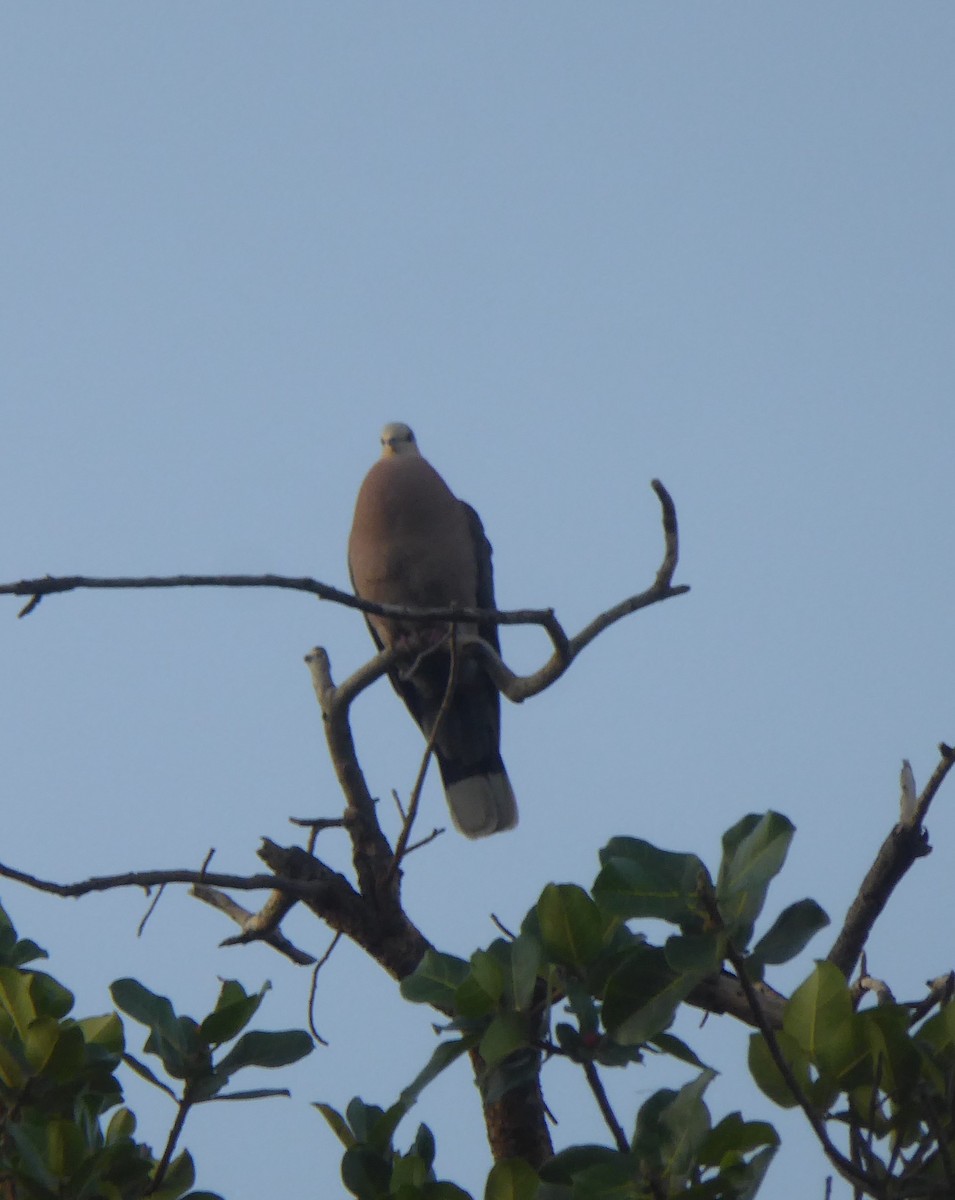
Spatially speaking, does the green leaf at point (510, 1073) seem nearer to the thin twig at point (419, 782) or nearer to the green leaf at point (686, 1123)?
the green leaf at point (686, 1123)

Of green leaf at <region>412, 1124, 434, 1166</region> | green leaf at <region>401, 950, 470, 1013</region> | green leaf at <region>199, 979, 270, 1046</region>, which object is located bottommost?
green leaf at <region>412, 1124, 434, 1166</region>

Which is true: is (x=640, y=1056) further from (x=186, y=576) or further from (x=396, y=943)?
(x=396, y=943)

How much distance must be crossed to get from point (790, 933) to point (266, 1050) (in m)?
0.76

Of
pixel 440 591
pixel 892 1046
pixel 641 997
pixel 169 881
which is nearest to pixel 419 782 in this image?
pixel 169 881

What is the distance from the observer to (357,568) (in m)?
5.22

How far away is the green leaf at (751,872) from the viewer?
170 centimetres

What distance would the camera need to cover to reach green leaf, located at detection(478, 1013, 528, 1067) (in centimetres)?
178

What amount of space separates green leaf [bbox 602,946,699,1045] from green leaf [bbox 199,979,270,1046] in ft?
1.80

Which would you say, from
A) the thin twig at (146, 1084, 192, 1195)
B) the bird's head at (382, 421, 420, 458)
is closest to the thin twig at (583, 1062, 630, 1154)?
the thin twig at (146, 1084, 192, 1195)

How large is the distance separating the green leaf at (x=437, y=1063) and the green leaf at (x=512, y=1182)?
150mm

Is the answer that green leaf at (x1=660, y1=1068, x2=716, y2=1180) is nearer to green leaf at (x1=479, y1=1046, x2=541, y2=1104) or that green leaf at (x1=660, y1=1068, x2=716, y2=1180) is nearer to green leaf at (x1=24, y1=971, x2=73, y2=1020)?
green leaf at (x1=479, y1=1046, x2=541, y2=1104)

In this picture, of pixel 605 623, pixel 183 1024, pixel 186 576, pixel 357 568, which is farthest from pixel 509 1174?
pixel 357 568

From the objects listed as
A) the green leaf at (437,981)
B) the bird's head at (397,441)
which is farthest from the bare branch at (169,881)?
the bird's head at (397,441)

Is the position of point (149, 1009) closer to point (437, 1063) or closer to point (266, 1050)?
point (266, 1050)
